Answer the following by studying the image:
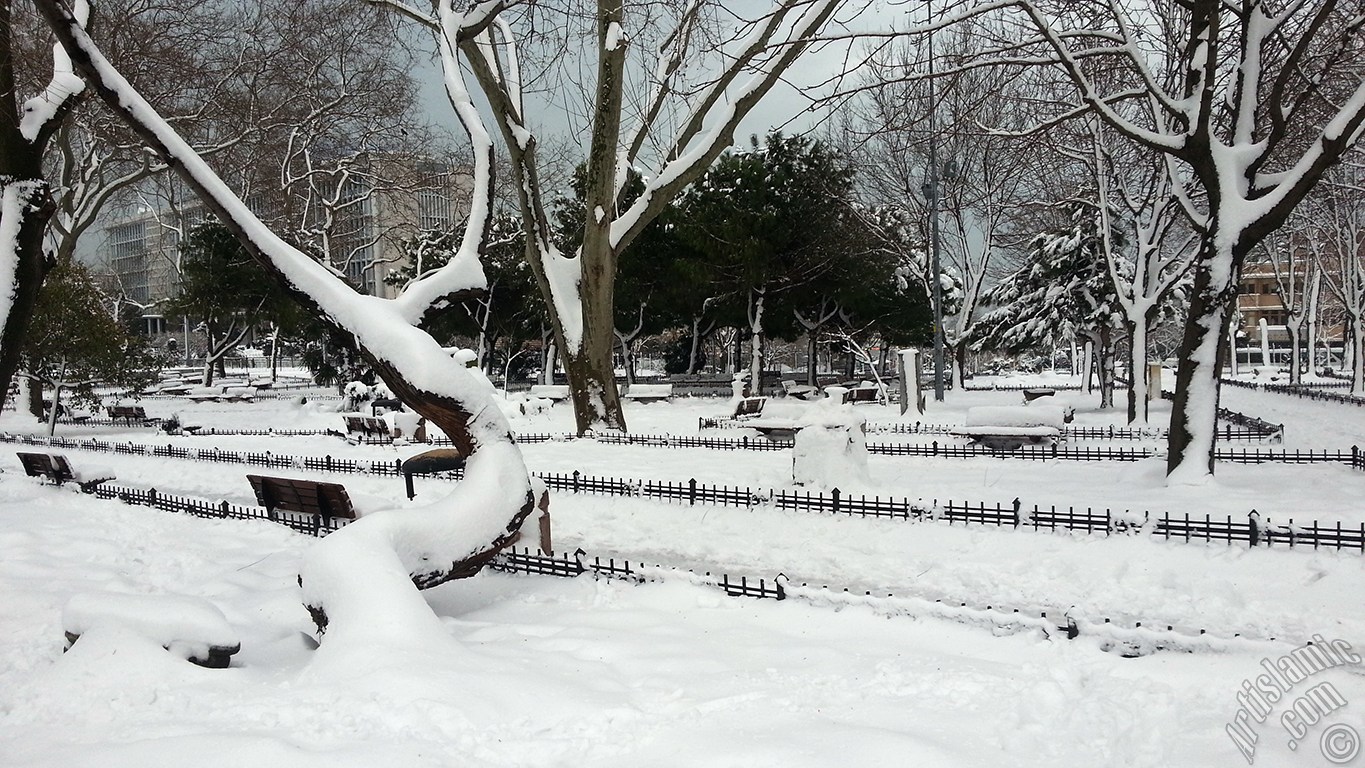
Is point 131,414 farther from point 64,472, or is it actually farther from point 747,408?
point 747,408

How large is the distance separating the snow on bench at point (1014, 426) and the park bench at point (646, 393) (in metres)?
17.2

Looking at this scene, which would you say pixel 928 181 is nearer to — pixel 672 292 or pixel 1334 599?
pixel 672 292

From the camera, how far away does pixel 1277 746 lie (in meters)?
4.14

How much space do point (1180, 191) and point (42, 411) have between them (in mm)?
37526

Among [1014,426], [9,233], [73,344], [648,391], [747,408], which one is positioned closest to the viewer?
[9,233]

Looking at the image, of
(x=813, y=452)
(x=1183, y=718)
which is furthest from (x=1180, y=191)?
(x=1183, y=718)

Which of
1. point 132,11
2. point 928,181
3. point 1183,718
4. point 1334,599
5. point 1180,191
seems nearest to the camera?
point 1183,718

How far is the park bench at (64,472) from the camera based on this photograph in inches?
536

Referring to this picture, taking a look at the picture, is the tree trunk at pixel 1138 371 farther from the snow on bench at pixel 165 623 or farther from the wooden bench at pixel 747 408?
the snow on bench at pixel 165 623

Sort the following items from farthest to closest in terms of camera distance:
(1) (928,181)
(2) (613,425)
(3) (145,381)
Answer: (1) (928,181)
(3) (145,381)
(2) (613,425)

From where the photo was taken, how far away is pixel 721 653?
5773 mm

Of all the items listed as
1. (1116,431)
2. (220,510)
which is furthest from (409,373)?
(1116,431)

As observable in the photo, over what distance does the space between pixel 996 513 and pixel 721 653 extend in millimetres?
4486

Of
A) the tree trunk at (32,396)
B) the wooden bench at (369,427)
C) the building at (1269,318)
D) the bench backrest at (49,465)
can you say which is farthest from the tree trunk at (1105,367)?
the tree trunk at (32,396)
